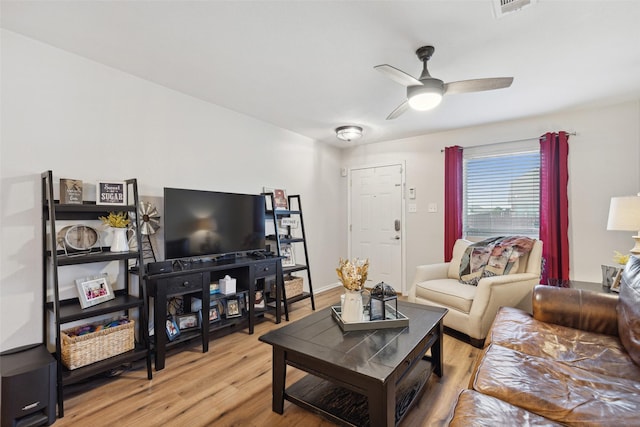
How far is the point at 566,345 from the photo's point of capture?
167 cm

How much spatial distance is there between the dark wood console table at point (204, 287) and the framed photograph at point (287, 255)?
39 centimetres

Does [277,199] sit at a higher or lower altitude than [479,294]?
higher

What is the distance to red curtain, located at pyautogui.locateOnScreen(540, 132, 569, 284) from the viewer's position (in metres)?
3.25

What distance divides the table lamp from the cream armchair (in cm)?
59

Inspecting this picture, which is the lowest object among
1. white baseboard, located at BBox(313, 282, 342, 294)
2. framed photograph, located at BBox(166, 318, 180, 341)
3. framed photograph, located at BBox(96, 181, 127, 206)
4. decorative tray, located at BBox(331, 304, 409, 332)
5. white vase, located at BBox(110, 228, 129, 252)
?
white baseboard, located at BBox(313, 282, 342, 294)

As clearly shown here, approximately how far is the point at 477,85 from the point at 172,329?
2.99m

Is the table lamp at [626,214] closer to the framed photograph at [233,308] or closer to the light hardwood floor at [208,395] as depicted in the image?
the light hardwood floor at [208,395]

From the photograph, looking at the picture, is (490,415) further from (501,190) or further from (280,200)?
(501,190)

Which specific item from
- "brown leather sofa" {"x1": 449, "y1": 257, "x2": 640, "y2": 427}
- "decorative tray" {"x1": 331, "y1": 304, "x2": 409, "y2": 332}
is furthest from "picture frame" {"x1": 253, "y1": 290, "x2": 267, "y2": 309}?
"brown leather sofa" {"x1": 449, "y1": 257, "x2": 640, "y2": 427}

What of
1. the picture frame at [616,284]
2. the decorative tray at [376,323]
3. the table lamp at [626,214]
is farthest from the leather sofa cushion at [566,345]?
the table lamp at [626,214]

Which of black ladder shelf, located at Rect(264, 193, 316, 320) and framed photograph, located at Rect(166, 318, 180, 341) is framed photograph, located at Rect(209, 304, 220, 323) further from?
black ladder shelf, located at Rect(264, 193, 316, 320)

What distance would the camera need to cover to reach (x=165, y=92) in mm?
2781

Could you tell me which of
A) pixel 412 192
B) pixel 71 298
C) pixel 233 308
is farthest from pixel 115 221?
pixel 412 192

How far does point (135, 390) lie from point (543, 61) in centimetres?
377
